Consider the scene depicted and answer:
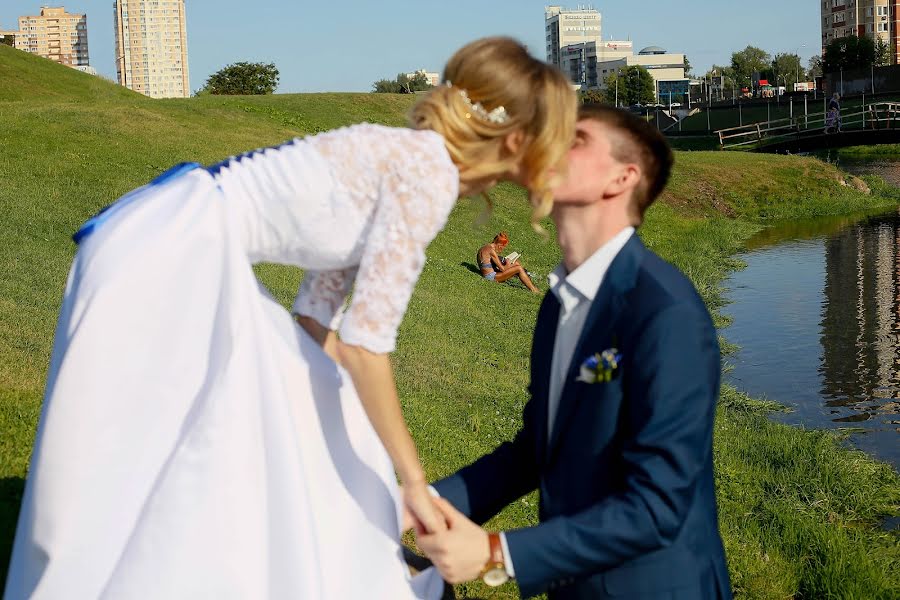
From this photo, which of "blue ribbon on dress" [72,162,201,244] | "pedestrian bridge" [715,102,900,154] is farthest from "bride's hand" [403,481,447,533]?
"pedestrian bridge" [715,102,900,154]

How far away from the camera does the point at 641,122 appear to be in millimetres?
2848

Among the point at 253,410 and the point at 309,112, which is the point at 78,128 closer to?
the point at 309,112

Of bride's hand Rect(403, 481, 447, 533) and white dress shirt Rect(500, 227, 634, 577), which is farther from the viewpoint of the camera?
white dress shirt Rect(500, 227, 634, 577)

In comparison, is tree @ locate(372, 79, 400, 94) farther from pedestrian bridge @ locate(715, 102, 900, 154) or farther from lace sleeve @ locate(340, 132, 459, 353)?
lace sleeve @ locate(340, 132, 459, 353)

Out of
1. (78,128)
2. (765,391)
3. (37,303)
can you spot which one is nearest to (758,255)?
(765,391)

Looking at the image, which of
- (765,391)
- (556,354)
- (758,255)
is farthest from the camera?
(758,255)

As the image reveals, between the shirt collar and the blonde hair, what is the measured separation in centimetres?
17

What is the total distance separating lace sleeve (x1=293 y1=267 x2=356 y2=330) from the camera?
2.88m

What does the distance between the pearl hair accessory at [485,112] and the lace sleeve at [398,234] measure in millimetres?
112

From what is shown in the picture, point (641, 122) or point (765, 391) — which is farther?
point (765, 391)

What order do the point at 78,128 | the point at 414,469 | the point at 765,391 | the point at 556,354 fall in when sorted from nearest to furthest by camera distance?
the point at 414,469
the point at 556,354
the point at 765,391
the point at 78,128

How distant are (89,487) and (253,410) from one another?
14.9 inches

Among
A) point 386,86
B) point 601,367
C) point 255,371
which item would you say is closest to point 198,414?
point 255,371

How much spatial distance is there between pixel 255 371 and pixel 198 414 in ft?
0.49
